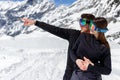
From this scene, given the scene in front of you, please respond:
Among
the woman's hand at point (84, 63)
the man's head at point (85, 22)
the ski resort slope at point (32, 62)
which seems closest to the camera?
the woman's hand at point (84, 63)

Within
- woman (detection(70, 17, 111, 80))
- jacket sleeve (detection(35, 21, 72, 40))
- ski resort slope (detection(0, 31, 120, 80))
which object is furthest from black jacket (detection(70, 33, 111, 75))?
ski resort slope (detection(0, 31, 120, 80))

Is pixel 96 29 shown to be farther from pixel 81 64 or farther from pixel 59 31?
pixel 59 31

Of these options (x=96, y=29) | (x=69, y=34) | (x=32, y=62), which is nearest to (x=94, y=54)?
(x=96, y=29)

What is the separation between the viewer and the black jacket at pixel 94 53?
191 inches

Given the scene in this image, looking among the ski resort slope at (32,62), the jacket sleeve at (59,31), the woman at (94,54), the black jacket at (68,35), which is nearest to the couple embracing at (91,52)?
the woman at (94,54)

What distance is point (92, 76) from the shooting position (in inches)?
195

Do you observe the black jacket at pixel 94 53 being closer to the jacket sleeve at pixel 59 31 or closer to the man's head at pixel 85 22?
the man's head at pixel 85 22

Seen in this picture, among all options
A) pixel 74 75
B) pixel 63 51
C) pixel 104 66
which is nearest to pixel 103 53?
pixel 104 66

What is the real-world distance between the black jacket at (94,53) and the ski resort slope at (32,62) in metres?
5.56

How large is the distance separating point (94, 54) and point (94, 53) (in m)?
0.02

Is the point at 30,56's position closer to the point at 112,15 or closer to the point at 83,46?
the point at 83,46

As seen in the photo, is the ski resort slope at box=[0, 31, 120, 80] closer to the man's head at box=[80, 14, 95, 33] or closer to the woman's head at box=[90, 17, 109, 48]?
the man's head at box=[80, 14, 95, 33]

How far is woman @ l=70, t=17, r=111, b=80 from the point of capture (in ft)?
15.9

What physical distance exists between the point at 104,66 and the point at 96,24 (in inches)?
23.3
